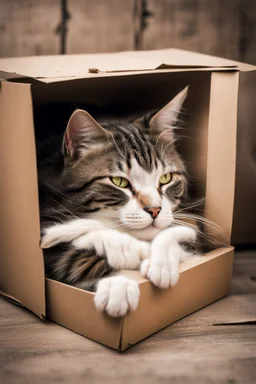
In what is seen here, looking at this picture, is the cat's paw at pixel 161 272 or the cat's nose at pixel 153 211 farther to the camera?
the cat's nose at pixel 153 211

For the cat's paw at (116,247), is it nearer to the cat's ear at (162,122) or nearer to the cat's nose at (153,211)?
the cat's nose at (153,211)

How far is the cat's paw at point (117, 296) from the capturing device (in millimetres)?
840

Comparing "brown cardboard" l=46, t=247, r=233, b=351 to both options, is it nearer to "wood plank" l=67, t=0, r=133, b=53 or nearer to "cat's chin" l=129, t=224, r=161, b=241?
"cat's chin" l=129, t=224, r=161, b=241

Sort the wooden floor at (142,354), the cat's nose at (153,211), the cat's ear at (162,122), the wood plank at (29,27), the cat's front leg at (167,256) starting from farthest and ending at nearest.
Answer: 1. the wood plank at (29,27)
2. the cat's ear at (162,122)
3. the cat's nose at (153,211)
4. the cat's front leg at (167,256)
5. the wooden floor at (142,354)

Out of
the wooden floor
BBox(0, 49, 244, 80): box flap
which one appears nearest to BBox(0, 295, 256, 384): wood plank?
the wooden floor

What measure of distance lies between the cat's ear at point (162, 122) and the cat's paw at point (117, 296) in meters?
0.44

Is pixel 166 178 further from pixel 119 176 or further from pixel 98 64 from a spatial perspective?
pixel 98 64

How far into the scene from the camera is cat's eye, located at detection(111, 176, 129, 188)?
1.07 metres

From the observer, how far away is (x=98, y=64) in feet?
3.41

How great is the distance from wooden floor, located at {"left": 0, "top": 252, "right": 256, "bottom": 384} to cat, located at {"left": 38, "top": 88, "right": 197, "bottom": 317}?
101 mm

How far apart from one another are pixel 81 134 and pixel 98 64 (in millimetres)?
157

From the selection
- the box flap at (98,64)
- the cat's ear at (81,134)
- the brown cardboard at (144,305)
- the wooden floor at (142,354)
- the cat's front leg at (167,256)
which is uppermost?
the box flap at (98,64)

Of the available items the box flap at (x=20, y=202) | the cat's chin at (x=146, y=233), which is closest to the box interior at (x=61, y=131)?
the box flap at (x=20, y=202)

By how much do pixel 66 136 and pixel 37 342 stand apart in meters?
0.43
